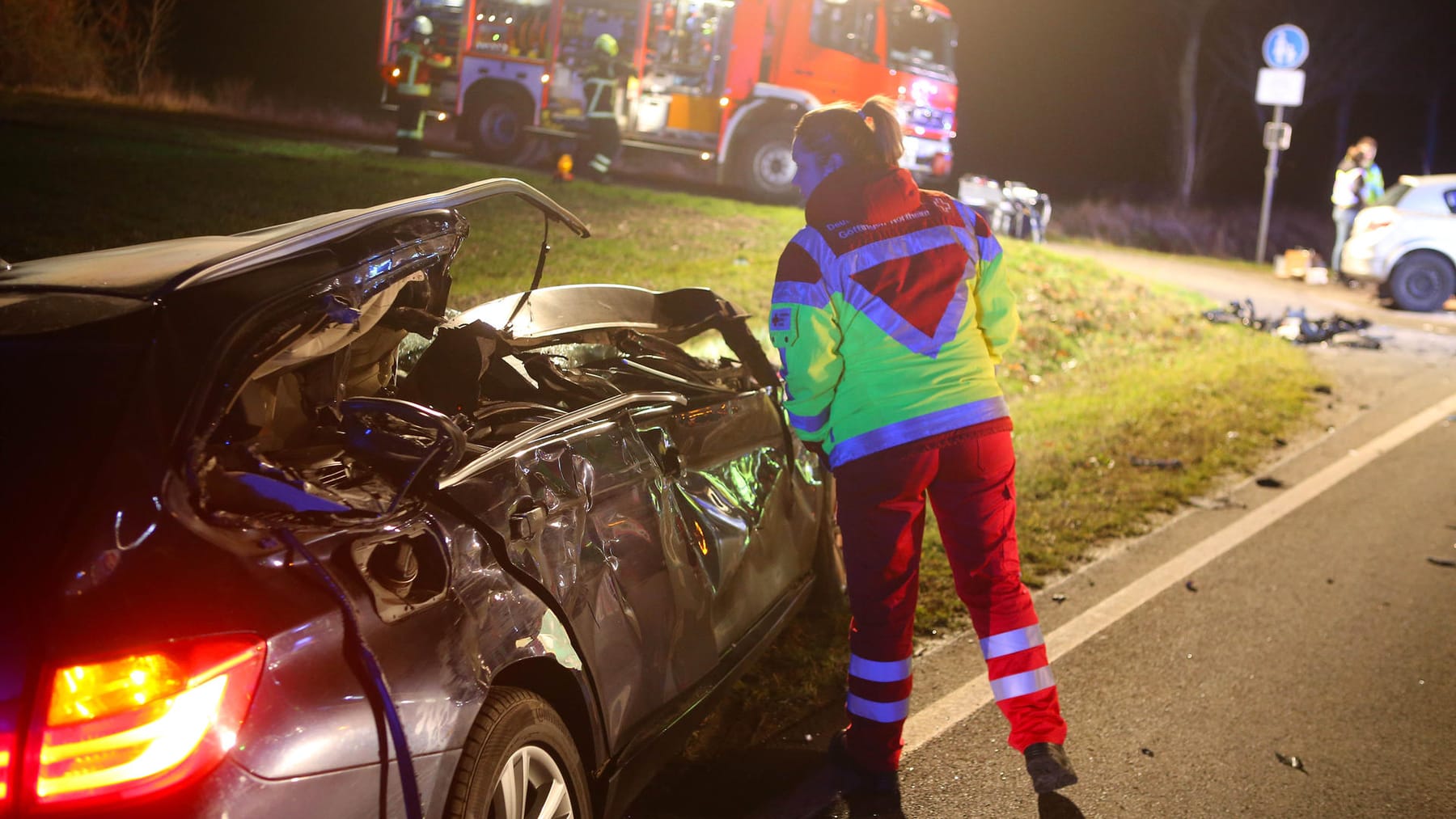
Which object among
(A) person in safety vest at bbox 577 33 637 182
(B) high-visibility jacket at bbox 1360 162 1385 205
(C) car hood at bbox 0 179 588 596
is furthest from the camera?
(B) high-visibility jacket at bbox 1360 162 1385 205

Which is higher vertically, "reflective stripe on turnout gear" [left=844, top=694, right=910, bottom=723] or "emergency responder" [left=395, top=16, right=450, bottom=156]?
"emergency responder" [left=395, top=16, right=450, bottom=156]

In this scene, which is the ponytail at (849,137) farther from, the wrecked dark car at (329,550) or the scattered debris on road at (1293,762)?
the scattered debris on road at (1293,762)

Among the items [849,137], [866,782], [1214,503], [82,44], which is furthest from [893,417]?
[82,44]

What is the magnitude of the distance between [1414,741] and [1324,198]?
141 feet

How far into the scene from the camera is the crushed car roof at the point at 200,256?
2408 mm

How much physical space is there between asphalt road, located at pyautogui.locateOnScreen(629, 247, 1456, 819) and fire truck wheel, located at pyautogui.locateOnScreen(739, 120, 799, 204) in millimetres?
9981

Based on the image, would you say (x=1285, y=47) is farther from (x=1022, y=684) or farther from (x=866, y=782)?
(x=866, y=782)

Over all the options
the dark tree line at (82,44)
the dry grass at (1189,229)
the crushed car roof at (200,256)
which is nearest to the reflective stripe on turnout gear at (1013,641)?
the crushed car roof at (200,256)

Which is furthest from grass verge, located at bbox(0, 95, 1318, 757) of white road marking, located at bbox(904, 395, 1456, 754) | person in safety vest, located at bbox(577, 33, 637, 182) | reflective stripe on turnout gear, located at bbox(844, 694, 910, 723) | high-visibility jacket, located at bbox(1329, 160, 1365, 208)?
high-visibility jacket, located at bbox(1329, 160, 1365, 208)

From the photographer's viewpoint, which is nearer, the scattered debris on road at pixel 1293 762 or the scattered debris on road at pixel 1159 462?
the scattered debris on road at pixel 1293 762

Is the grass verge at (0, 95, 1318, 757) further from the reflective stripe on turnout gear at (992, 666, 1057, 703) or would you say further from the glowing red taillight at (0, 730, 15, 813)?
the glowing red taillight at (0, 730, 15, 813)

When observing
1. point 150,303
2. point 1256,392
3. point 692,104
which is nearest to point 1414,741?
point 150,303

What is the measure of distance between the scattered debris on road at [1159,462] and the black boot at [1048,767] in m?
4.46

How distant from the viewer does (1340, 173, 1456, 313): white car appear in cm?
1598
